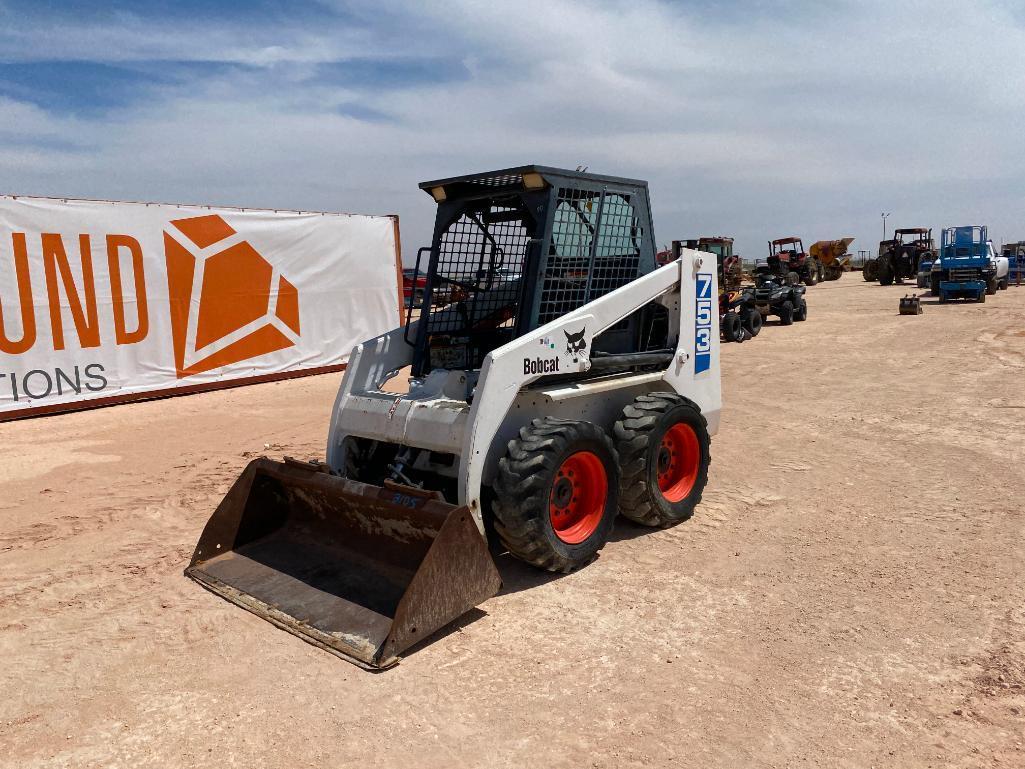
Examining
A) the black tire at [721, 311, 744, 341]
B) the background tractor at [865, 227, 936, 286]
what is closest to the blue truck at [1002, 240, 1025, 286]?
the background tractor at [865, 227, 936, 286]

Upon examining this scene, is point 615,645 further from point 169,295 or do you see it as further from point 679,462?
point 169,295

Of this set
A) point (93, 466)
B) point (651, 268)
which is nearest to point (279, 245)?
point (93, 466)

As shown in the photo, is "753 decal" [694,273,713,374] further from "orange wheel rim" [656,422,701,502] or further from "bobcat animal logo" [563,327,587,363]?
"bobcat animal logo" [563,327,587,363]

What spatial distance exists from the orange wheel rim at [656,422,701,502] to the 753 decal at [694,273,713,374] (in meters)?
0.62

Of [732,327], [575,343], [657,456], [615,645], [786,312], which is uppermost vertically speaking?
[575,343]

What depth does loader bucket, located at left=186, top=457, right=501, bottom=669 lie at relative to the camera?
3619 millimetres

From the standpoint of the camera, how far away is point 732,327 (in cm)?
1662

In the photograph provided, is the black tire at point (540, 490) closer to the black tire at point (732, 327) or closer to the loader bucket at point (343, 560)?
the loader bucket at point (343, 560)

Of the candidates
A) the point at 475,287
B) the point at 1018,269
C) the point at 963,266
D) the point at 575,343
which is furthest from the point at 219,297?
the point at 1018,269

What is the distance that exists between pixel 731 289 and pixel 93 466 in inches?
684

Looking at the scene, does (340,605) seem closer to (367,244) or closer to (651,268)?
(651,268)

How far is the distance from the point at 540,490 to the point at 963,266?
2378 centimetres

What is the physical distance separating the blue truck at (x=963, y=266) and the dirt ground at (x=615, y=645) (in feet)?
62.0

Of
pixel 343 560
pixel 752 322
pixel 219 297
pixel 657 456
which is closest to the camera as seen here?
pixel 343 560
